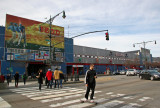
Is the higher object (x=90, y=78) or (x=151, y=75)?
(x=90, y=78)

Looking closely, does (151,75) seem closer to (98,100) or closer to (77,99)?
(98,100)

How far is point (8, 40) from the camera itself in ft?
104

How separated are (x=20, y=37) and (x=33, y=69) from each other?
1093 centimetres

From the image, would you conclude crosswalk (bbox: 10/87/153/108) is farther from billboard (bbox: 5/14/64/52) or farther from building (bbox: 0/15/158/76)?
billboard (bbox: 5/14/64/52)

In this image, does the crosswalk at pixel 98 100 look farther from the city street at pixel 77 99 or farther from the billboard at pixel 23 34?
the billboard at pixel 23 34

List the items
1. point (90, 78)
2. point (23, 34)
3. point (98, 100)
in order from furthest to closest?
point (23, 34), point (98, 100), point (90, 78)

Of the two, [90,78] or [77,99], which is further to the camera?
[77,99]

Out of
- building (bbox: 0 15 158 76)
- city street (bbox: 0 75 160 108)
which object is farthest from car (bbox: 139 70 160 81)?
building (bbox: 0 15 158 76)

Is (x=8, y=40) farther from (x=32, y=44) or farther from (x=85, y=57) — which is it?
(x=85, y=57)

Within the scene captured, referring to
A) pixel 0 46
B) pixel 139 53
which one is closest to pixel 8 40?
pixel 0 46

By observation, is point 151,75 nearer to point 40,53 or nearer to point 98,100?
point 98,100

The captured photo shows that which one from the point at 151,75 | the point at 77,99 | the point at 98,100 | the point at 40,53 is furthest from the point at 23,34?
the point at 98,100

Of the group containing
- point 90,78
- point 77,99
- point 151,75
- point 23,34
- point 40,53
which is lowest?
point 77,99

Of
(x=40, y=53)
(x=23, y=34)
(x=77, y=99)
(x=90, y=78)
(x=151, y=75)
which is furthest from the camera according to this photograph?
(x=23, y=34)
